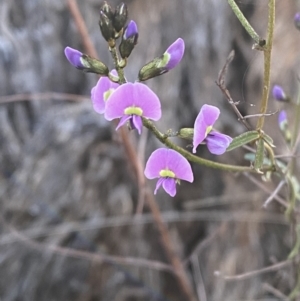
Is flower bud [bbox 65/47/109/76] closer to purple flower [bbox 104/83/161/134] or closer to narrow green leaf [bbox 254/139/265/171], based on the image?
purple flower [bbox 104/83/161/134]

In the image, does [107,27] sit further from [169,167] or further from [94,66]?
[169,167]

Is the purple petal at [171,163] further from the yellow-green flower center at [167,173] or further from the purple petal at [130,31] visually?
the purple petal at [130,31]

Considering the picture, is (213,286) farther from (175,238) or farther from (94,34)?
(94,34)

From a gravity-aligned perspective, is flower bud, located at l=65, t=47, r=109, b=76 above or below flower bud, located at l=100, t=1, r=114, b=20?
below

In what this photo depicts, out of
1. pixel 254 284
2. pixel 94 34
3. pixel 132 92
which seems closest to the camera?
pixel 132 92

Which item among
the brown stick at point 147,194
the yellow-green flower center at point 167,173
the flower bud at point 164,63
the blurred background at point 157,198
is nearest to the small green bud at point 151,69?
the flower bud at point 164,63

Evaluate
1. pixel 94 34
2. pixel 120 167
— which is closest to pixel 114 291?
pixel 120 167

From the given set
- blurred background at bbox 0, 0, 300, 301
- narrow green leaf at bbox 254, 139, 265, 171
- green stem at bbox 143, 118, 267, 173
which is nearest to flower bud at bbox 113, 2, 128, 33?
green stem at bbox 143, 118, 267, 173
